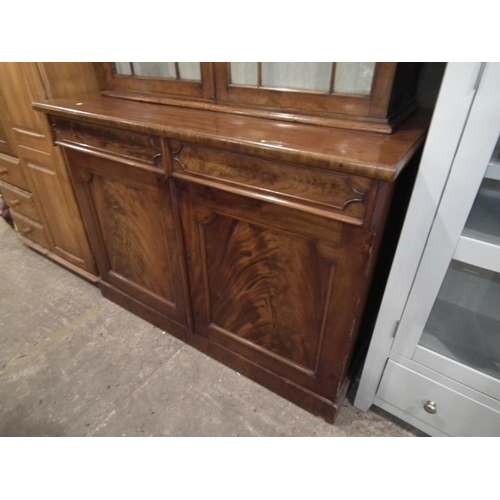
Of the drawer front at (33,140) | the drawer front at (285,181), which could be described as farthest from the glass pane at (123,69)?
the drawer front at (285,181)

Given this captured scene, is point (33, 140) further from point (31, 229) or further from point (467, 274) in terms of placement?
point (467, 274)

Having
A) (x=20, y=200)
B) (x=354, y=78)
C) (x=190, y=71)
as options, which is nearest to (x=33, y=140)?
(x=20, y=200)

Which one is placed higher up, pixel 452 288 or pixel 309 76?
pixel 309 76

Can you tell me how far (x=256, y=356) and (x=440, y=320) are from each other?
2.07 feet

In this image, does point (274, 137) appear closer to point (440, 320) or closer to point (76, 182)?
point (440, 320)

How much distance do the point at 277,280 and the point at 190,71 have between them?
782mm

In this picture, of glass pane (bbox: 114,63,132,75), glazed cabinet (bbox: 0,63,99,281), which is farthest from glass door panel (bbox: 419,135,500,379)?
glazed cabinet (bbox: 0,63,99,281)

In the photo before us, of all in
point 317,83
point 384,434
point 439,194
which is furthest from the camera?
point 384,434

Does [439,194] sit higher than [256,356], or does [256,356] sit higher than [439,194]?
[439,194]

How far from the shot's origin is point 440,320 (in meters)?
1.01

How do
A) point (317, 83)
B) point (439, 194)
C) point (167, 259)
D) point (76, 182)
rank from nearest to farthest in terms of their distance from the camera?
point (439, 194), point (317, 83), point (167, 259), point (76, 182)

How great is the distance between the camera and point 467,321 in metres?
1.01

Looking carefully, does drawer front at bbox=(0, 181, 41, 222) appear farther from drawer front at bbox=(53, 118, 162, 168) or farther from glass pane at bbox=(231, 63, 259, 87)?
glass pane at bbox=(231, 63, 259, 87)
